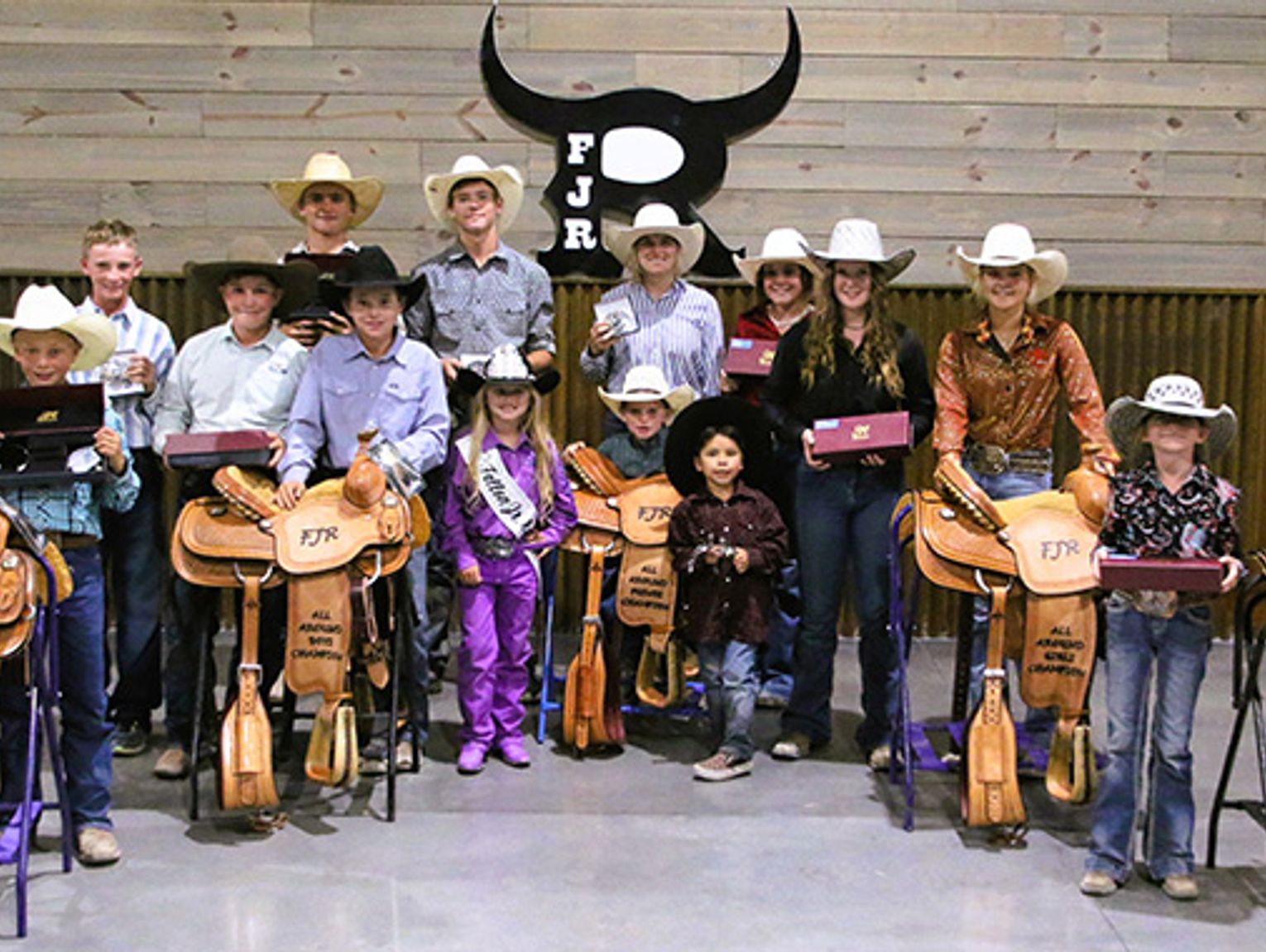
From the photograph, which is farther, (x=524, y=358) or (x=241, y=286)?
(x=524, y=358)

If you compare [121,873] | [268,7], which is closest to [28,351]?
[121,873]

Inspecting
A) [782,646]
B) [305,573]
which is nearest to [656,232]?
[782,646]

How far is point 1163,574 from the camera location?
11.0ft

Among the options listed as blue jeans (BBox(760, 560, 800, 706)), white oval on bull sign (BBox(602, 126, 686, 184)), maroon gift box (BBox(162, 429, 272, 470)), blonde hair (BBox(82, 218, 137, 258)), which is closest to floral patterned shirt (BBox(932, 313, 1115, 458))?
blue jeans (BBox(760, 560, 800, 706))

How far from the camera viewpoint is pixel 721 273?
6293mm

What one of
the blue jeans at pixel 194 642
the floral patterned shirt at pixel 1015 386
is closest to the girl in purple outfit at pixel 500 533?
the blue jeans at pixel 194 642

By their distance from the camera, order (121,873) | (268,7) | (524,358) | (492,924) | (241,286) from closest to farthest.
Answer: (492,924)
(121,873)
(241,286)
(524,358)
(268,7)

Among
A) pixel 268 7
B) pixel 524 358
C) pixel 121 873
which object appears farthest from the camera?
pixel 268 7

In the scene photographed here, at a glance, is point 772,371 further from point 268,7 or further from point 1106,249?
Result: point 268,7

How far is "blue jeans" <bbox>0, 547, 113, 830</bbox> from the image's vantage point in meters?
3.79

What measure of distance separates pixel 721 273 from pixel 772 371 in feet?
5.57

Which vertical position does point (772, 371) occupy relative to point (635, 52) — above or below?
below

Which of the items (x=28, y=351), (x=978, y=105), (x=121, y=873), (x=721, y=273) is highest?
(x=978, y=105)

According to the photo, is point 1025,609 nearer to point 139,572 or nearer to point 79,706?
point 79,706
